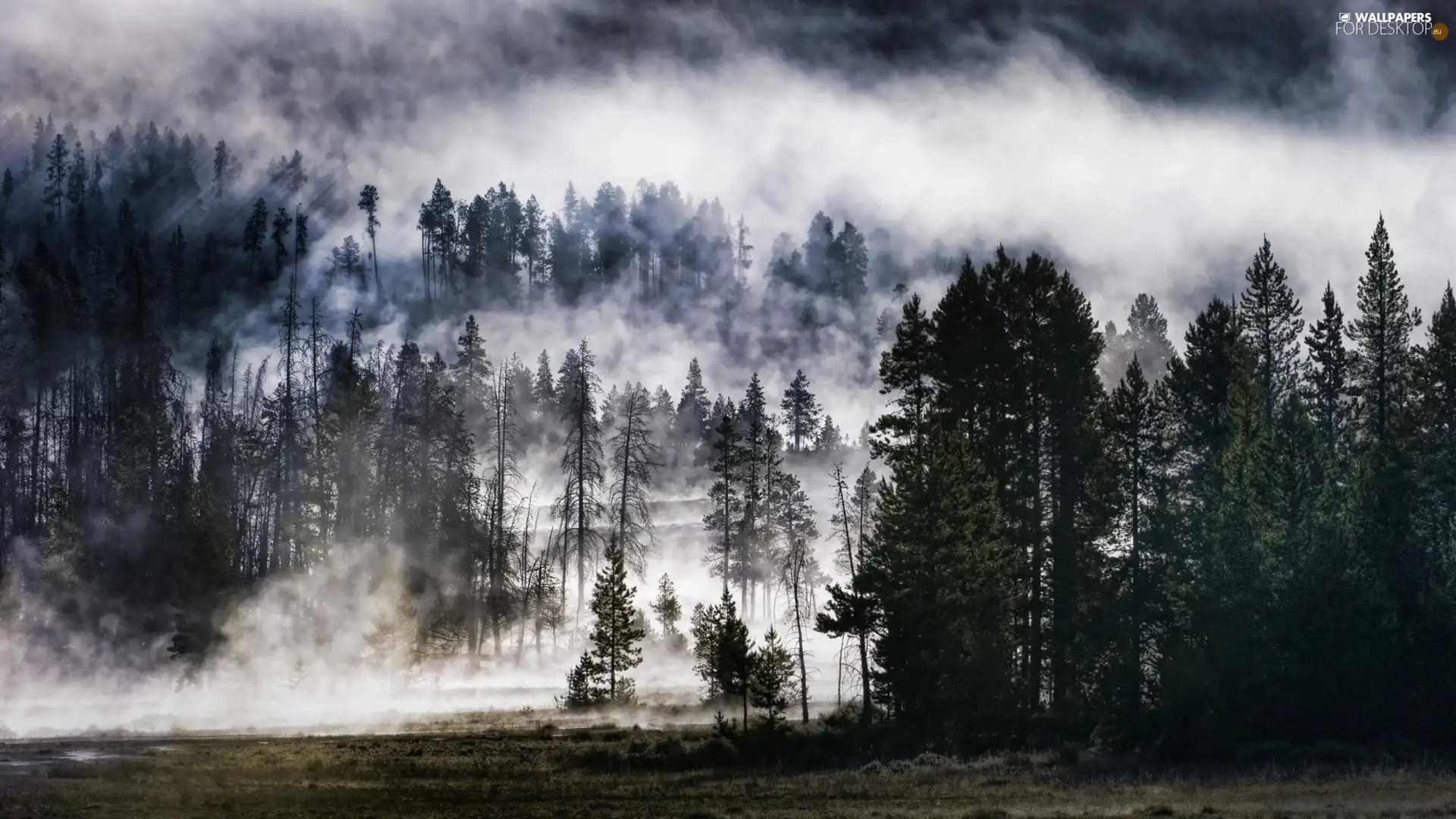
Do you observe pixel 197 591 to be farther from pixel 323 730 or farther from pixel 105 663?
pixel 323 730

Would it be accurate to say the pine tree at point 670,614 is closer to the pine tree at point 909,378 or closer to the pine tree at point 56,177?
the pine tree at point 909,378

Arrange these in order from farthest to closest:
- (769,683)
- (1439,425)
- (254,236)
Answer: (254,236), (1439,425), (769,683)

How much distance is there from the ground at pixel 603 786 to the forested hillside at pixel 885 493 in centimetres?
576

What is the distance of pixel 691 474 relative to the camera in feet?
401

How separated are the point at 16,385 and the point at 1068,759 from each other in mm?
101611

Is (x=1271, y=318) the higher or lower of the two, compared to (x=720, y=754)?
higher

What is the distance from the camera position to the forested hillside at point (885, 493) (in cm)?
4059

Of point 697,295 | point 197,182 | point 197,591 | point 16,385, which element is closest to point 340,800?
point 197,591

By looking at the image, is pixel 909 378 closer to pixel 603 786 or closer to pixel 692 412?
pixel 603 786

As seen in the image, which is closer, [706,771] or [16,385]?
[706,771]

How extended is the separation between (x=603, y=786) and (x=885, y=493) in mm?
17036

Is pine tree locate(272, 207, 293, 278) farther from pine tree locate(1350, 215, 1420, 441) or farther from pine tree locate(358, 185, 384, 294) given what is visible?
pine tree locate(1350, 215, 1420, 441)

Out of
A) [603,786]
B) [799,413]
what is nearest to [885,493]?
[603,786]

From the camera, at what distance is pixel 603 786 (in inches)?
1336
